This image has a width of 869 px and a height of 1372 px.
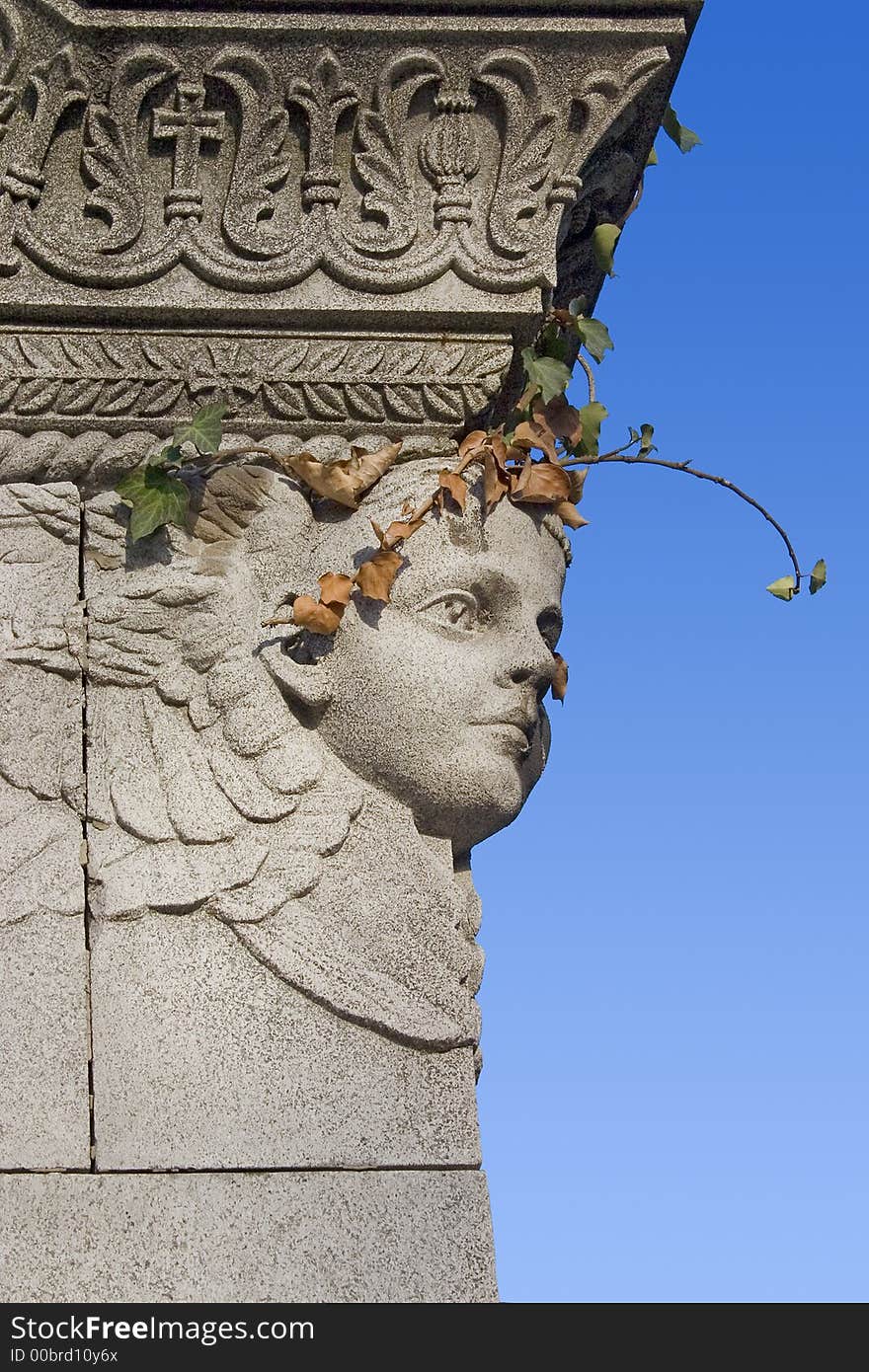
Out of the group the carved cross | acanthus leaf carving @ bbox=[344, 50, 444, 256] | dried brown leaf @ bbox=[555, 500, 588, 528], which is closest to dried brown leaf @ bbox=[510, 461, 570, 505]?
dried brown leaf @ bbox=[555, 500, 588, 528]

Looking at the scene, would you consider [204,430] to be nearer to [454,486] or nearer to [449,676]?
[454,486]

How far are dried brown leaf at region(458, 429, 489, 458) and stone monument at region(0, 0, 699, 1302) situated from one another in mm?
53

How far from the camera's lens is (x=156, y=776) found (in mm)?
3924

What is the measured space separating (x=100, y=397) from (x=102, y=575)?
38 cm

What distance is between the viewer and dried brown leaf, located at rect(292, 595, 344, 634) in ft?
13.2

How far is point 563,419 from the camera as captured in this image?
14.3 ft

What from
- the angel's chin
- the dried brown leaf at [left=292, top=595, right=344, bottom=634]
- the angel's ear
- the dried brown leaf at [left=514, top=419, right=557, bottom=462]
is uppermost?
the dried brown leaf at [left=514, top=419, right=557, bottom=462]

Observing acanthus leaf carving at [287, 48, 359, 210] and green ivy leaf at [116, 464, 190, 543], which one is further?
acanthus leaf carving at [287, 48, 359, 210]

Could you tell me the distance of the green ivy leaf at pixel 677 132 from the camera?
14.5ft

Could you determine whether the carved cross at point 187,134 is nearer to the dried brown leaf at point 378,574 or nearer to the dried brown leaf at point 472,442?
the dried brown leaf at point 472,442

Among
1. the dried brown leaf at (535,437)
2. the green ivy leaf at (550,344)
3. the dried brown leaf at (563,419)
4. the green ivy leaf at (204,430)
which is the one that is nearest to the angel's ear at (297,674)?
the green ivy leaf at (204,430)

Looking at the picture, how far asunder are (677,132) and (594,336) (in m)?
0.49

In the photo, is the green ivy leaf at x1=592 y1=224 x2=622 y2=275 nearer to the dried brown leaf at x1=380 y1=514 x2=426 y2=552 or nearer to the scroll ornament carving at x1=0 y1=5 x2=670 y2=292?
the scroll ornament carving at x1=0 y1=5 x2=670 y2=292
